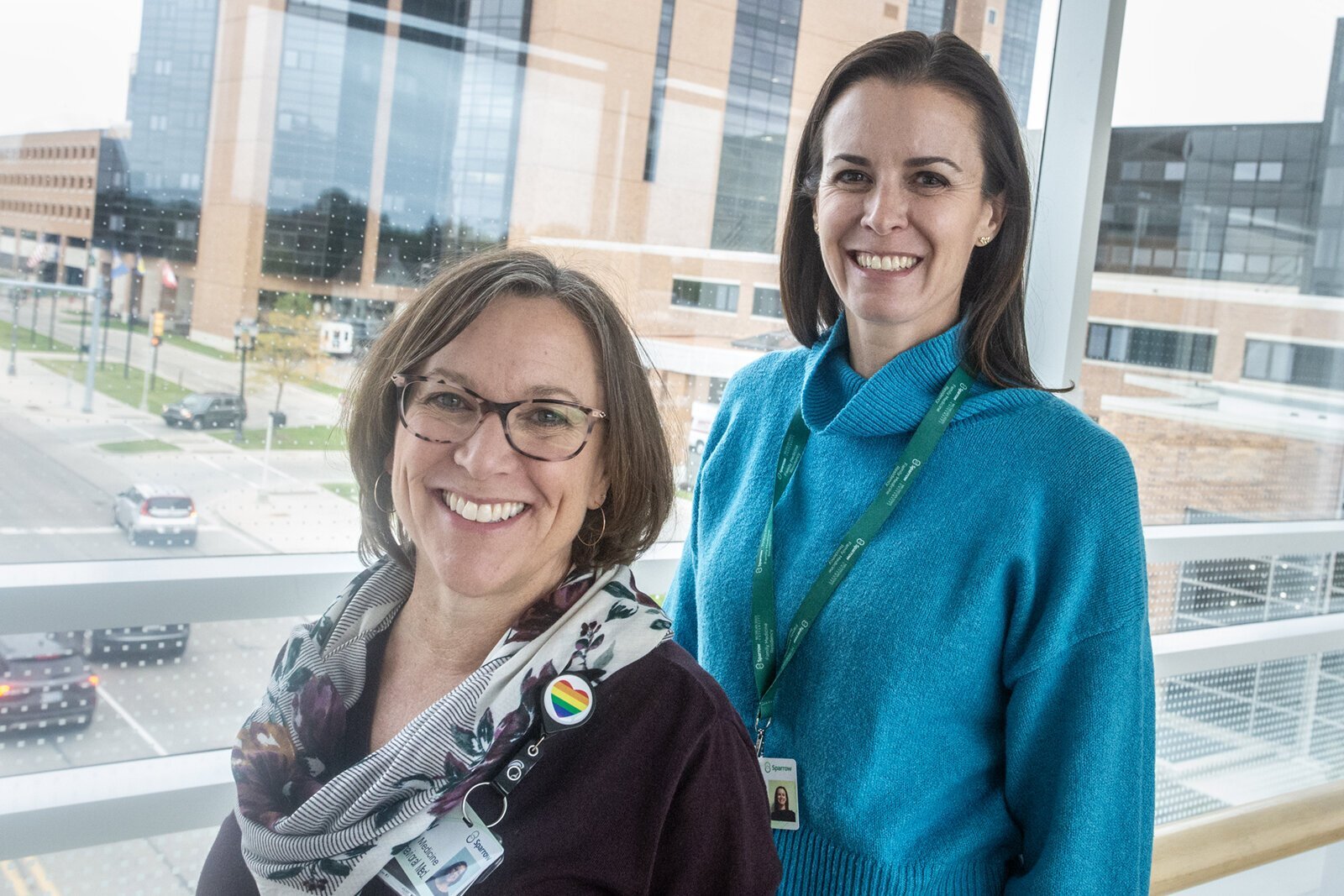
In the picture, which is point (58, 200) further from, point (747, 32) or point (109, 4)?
point (747, 32)

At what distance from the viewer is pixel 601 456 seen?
1564 millimetres

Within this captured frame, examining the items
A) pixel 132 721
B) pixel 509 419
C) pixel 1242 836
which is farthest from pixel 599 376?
pixel 1242 836

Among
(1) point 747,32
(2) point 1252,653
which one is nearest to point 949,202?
(1) point 747,32

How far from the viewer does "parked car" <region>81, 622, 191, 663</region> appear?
237 centimetres

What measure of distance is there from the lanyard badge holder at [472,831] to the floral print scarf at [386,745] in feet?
0.06

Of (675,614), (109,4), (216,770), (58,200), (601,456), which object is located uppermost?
(109,4)

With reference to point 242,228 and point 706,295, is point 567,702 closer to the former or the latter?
point 242,228

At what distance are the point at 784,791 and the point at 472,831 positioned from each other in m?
0.56

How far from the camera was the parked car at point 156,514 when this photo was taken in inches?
94.7

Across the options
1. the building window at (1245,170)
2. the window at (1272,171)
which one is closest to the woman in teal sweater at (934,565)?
the building window at (1245,170)

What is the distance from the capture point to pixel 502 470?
147 centimetres

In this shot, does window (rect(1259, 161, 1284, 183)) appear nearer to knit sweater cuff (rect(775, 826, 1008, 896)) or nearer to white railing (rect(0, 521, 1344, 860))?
knit sweater cuff (rect(775, 826, 1008, 896))

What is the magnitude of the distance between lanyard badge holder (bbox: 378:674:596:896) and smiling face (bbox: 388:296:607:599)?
21 centimetres

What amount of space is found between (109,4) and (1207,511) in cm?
439
